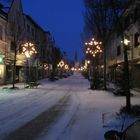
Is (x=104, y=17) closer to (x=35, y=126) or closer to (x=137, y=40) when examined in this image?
(x=137, y=40)

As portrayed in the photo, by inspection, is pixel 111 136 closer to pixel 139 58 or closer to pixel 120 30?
pixel 120 30

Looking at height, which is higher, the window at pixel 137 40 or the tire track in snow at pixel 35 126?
the window at pixel 137 40

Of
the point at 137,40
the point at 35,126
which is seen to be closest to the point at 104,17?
the point at 137,40

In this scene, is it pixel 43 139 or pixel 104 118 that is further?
pixel 104 118

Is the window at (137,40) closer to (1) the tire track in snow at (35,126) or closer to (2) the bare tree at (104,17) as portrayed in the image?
(2) the bare tree at (104,17)

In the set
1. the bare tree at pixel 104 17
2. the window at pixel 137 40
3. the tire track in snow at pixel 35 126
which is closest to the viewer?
the tire track in snow at pixel 35 126

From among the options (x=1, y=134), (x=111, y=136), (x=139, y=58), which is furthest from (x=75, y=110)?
(x=139, y=58)

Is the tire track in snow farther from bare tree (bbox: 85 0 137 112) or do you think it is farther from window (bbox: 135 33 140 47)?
window (bbox: 135 33 140 47)

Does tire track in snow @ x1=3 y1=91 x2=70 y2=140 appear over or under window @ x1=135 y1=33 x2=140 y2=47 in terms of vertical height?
under

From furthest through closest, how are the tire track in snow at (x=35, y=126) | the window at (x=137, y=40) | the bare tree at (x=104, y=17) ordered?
the window at (x=137, y=40), the bare tree at (x=104, y=17), the tire track in snow at (x=35, y=126)

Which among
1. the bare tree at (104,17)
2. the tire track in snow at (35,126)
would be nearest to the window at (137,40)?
the bare tree at (104,17)

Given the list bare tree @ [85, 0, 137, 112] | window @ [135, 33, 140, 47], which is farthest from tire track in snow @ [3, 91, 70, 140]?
window @ [135, 33, 140, 47]

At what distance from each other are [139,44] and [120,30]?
60.8 ft

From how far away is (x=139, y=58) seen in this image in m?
35.0
